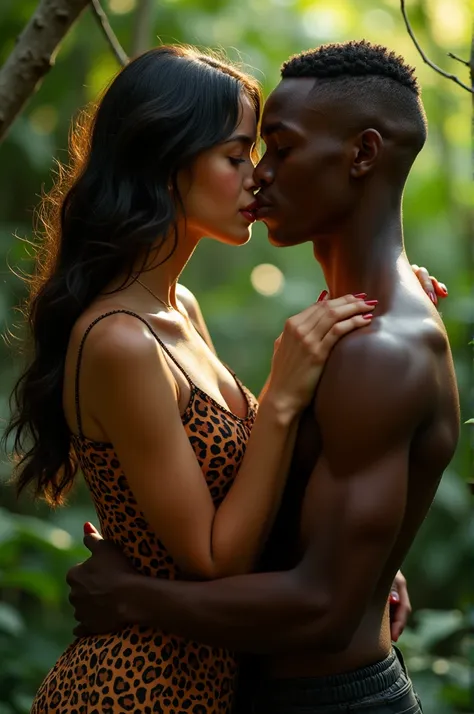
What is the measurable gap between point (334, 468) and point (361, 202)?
2.27 ft

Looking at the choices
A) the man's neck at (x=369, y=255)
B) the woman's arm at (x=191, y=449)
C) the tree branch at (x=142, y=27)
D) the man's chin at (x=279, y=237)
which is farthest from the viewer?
the tree branch at (x=142, y=27)

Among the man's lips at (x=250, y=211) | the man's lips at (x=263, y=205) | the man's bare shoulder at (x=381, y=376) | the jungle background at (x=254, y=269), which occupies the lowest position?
the jungle background at (x=254, y=269)

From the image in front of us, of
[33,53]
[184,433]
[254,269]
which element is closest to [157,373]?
[184,433]

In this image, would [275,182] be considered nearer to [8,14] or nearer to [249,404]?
[249,404]

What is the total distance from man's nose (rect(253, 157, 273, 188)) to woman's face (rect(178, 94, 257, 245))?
0.30ft

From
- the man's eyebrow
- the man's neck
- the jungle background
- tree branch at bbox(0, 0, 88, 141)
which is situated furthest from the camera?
the jungle background

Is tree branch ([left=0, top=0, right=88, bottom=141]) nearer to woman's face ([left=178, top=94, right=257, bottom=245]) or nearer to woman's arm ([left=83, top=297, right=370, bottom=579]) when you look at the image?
woman's face ([left=178, top=94, right=257, bottom=245])

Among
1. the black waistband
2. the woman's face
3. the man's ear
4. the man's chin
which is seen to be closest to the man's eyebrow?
the woman's face

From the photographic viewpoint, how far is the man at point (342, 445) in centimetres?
254

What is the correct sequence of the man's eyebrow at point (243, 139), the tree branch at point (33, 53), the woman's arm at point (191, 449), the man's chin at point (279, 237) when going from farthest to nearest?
the tree branch at point (33, 53)
the man's eyebrow at point (243, 139)
the man's chin at point (279, 237)
the woman's arm at point (191, 449)

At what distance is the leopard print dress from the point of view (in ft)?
8.98

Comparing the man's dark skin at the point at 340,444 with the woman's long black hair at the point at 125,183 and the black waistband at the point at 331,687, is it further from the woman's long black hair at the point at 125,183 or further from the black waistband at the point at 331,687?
the woman's long black hair at the point at 125,183

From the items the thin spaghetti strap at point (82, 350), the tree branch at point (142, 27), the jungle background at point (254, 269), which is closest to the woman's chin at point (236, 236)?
the thin spaghetti strap at point (82, 350)

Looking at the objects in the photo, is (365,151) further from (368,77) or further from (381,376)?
(381,376)
